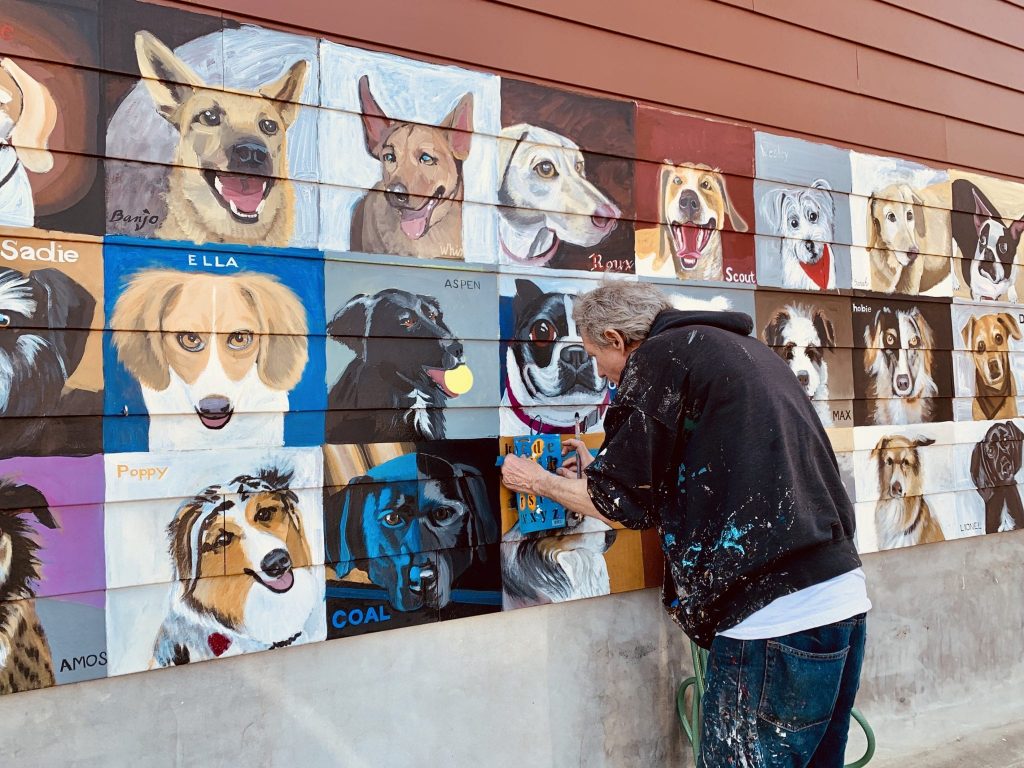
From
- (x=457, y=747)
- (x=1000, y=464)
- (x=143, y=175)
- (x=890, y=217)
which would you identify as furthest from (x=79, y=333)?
(x=1000, y=464)

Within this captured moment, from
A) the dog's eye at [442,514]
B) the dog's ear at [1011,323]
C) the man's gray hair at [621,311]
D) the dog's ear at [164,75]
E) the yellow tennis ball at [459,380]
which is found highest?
the dog's ear at [164,75]

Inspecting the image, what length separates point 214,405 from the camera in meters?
2.27

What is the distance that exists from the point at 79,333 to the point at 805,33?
332 centimetres

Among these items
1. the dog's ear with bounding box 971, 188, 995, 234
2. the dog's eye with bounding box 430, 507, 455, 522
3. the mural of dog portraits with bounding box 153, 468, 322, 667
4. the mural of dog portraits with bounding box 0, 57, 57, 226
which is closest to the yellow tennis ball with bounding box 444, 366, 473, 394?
the dog's eye with bounding box 430, 507, 455, 522

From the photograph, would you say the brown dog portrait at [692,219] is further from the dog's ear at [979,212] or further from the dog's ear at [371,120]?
the dog's ear at [979,212]

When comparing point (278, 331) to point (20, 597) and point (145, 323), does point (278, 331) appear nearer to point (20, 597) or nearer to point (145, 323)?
point (145, 323)

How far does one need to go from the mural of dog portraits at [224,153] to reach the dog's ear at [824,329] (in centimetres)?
245

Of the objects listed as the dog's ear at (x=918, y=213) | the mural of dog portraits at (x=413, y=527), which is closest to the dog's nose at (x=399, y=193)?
the mural of dog portraits at (x=413, y=527)

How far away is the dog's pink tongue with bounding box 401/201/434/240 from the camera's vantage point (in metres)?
2.60

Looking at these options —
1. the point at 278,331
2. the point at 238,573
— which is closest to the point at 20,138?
the point at 278,331

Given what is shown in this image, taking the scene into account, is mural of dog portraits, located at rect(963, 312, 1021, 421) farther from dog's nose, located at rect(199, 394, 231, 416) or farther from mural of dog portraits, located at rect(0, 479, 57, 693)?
mural of dog portraits, located at rect(0, 479, 57, 693)

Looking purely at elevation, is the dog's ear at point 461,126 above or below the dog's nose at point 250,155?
above

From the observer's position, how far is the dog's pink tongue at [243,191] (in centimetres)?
231

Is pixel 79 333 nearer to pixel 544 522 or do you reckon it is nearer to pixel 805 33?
pixel 544 522
